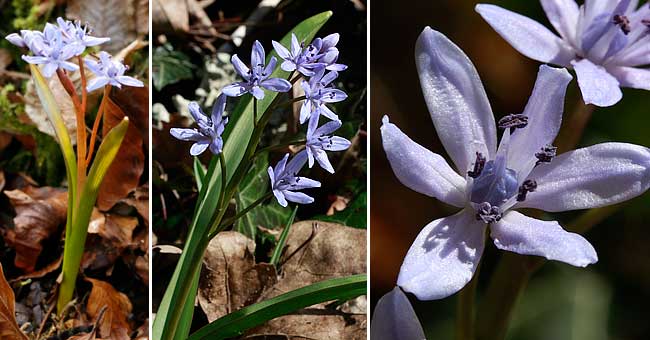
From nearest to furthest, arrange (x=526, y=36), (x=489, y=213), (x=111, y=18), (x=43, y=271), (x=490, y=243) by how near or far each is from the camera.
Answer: (x=489, y=213)
(x=526, y=36)
(x=43, y=271)
(x=111, y=18)
(x=490, y=243)

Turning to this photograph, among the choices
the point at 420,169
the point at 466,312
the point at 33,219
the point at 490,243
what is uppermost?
the point at 420,169

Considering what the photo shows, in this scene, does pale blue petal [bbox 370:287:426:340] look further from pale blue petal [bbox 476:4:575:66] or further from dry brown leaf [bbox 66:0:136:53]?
dry brown leaf [bbox 66:0:136:53]

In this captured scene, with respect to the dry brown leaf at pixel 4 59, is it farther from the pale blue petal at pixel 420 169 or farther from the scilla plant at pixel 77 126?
the pale blue petal at pixel 420 169

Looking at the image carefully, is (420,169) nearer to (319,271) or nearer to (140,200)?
(319,271)

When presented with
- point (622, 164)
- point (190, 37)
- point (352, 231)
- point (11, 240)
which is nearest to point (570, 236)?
point (622, 164)

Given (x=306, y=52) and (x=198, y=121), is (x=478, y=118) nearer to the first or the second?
(x=306, y=52)

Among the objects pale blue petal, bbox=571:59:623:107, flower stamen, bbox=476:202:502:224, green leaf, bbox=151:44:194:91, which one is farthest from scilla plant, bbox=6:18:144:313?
pale blue petal, bbox=571:59:623:107

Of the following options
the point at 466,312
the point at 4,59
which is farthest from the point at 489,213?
the point at 4,59
